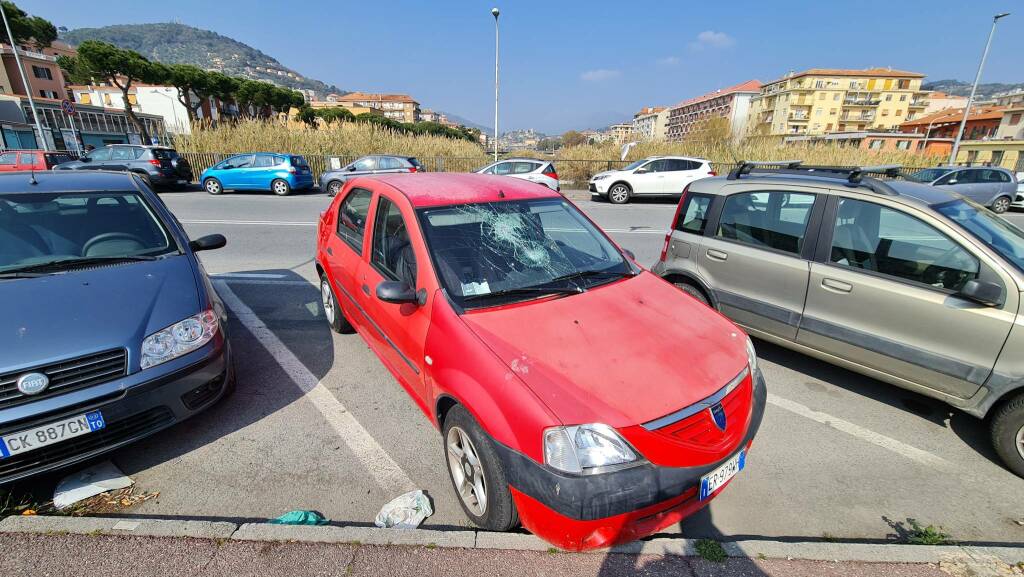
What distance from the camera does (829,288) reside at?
10.9ft

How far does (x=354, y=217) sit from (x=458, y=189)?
1157 mm

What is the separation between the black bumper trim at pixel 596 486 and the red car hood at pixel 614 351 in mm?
218

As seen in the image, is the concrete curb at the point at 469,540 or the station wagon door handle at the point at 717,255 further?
the station wagon door handle at the point at 717,255

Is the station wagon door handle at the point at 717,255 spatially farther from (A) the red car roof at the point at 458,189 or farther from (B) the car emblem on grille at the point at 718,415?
(B) the car emblem on grille at the point at 718,415

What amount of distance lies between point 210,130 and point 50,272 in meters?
22.8

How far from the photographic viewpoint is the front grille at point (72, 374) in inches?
83.0

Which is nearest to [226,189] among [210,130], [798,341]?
[210,130]

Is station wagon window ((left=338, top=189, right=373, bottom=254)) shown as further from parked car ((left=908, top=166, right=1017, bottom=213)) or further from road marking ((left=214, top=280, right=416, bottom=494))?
parked car ((left=908, top=166, right=1017, bottom=213))

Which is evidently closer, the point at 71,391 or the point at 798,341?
the point at 71,391

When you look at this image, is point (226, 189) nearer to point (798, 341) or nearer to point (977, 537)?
point (798, 341)

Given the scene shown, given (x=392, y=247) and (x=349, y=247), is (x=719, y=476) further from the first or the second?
(x=349, y=247)

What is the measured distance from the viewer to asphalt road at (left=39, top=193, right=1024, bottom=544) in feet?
7.79

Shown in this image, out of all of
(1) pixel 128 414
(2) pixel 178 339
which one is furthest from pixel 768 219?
(1) pixel 128 414

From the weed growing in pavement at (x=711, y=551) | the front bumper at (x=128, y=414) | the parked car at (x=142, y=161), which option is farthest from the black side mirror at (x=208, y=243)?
the parked car at (x=142, y=161)
